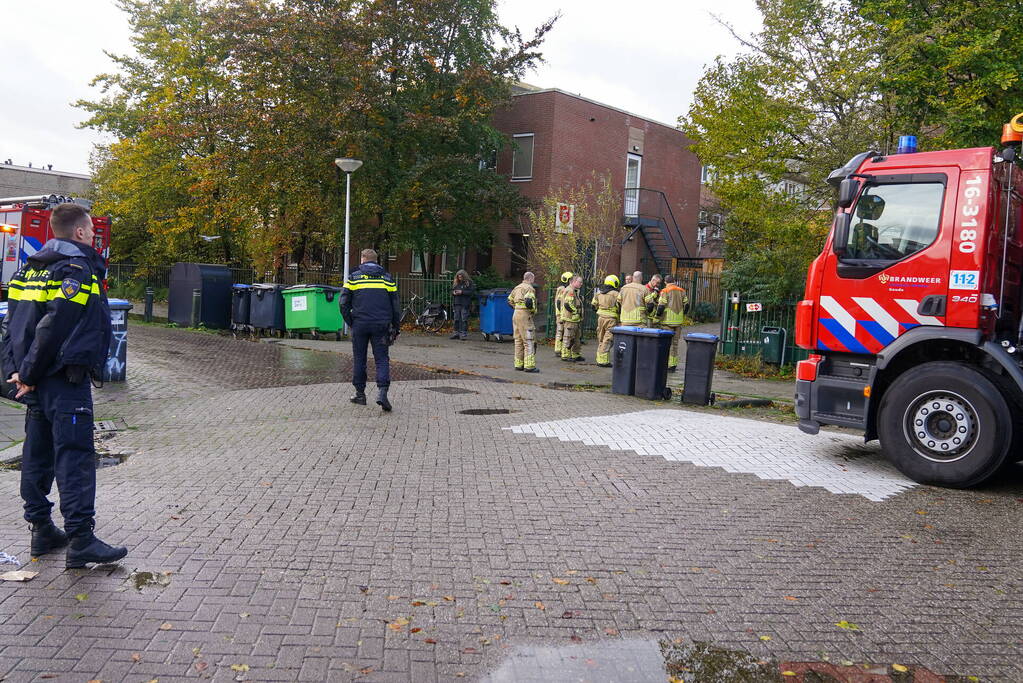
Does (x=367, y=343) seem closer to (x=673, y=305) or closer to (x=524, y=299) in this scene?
(x=524, y=299)

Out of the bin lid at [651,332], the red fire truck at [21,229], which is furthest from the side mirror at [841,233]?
the red fire truck at [21,229]

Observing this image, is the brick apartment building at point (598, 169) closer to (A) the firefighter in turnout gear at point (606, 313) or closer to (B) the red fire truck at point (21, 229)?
(A) the firefighter in turnout gear at point (606, 313)

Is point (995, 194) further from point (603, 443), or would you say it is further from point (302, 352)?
point (302, 352)

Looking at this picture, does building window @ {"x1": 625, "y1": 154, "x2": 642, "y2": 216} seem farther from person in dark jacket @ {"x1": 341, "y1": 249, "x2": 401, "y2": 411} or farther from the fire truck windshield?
the fire truck windshield

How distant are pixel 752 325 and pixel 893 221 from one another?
9.47 m

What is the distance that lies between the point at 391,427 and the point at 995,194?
19.5ft

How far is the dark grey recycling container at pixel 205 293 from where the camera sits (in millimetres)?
20906

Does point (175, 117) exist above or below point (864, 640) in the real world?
above

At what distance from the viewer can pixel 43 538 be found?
4.62 meters

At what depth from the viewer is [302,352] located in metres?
17.0

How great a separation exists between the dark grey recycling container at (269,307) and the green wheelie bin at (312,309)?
0.17m

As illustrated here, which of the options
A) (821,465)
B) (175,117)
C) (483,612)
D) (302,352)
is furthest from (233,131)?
(483,612)

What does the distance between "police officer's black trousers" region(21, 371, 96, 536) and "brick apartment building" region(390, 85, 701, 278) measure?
2146cm

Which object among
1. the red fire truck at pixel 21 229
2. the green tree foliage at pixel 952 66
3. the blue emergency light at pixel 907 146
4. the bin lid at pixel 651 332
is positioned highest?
the green tree foliage at pixel 952 66
